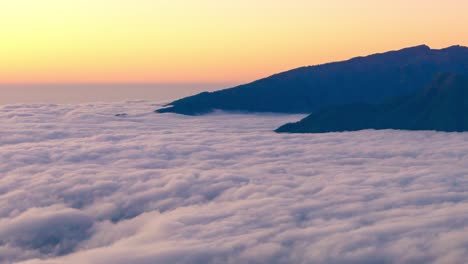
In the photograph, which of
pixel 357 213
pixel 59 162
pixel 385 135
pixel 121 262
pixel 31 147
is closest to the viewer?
pixel 121 262

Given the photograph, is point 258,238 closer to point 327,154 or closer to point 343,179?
point 343,179

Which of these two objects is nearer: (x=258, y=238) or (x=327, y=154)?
(x=258, y=238)

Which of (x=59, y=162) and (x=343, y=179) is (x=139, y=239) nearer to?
(x=343, y=179)

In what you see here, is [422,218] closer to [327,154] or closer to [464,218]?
[464,218]

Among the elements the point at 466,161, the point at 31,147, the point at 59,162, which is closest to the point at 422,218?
the point at 466,161

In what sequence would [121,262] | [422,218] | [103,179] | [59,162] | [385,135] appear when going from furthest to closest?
[385,135], [59,162], [103,179], [422,218], [121,262]

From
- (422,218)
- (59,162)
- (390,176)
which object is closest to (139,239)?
(422,218)

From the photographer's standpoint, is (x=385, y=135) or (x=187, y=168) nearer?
(x=187, y=168)

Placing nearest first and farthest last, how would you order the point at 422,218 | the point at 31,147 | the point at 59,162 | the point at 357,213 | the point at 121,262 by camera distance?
the point at 121,262 → the point at 422,218 → the point at 357,213 → the point at 59,162 → the point at 31,147

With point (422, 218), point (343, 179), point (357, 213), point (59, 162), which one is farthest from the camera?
point (59, 162)
